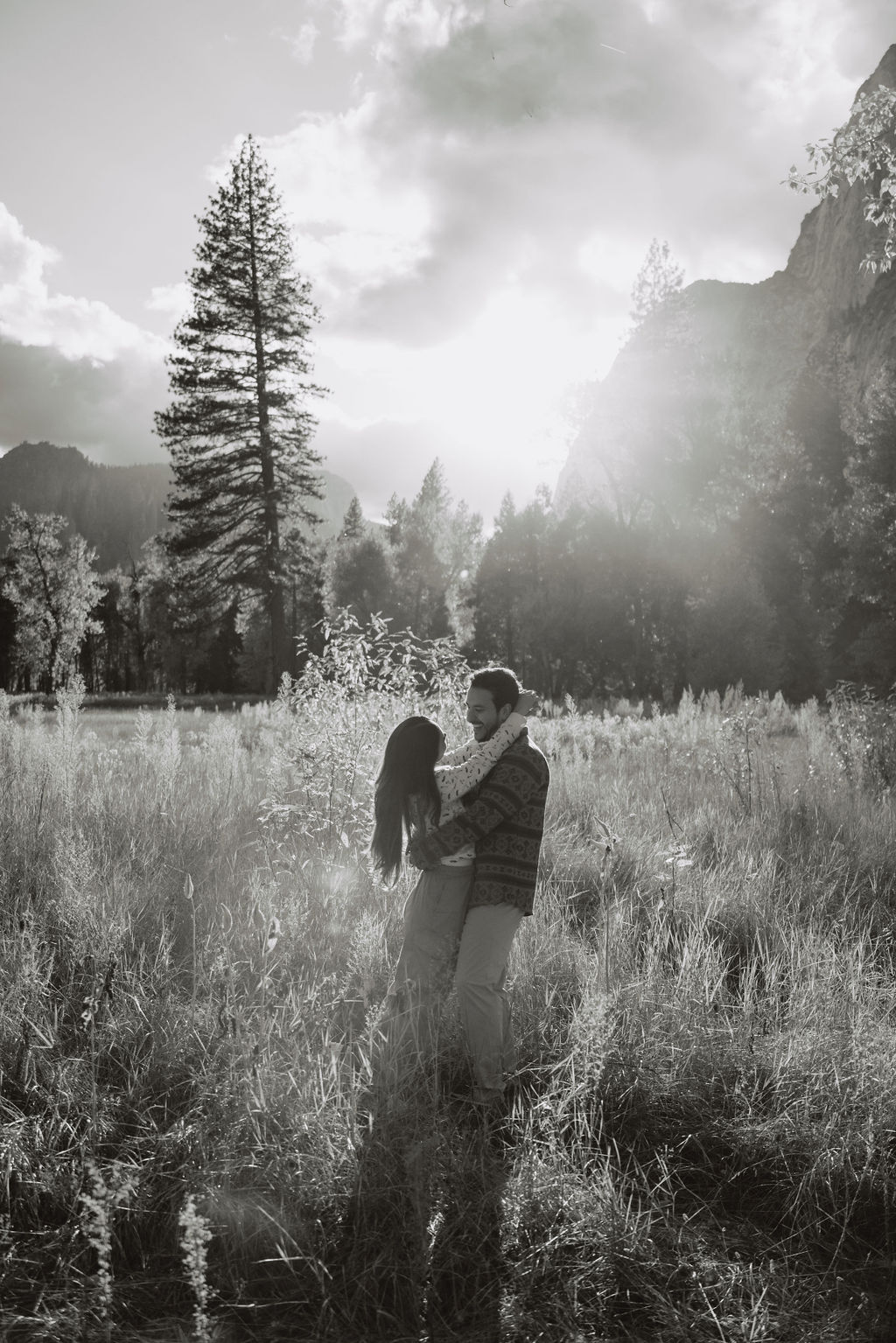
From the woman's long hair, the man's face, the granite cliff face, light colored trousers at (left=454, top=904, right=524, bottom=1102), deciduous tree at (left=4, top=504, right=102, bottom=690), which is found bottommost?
light colored trousers at (left=454, top=904, right=524, bottom=1102)

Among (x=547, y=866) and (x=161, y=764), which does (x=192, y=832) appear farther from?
(x=547, y=866)

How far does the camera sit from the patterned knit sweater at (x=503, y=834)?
3.26 meters

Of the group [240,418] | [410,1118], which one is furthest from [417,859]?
[240,418]

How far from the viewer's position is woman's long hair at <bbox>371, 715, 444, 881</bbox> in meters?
3.36

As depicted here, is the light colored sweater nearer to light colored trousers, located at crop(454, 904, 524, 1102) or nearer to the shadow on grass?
light colored trousers, located at crop(454, 904, 524, 1102)

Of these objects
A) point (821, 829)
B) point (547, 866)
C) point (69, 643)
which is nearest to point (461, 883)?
point (547, 866)

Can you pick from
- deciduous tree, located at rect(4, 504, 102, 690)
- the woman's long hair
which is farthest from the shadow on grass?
deciduous tree, located at rect(4, 504, 102, 690)

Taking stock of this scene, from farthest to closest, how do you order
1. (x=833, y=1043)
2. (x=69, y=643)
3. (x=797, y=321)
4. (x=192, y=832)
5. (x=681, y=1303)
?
(x=797, y=321) → (x=69, y=643) → (x=192, y=832) → (x=833, y=1043) → (x=681, y=1303)

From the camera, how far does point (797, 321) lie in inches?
2628

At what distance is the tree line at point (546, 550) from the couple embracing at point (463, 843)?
64.8ft

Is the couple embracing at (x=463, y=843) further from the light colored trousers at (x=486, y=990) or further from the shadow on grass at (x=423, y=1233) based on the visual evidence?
the shadow on grass at (x=423, y=1233)

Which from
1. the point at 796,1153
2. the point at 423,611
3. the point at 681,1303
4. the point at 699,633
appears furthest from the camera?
the point at 423,611

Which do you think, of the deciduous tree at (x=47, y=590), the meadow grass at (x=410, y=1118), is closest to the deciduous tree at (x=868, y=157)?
the meadow grass at (x=410, y=1118)

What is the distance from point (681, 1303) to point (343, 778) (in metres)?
3.84
